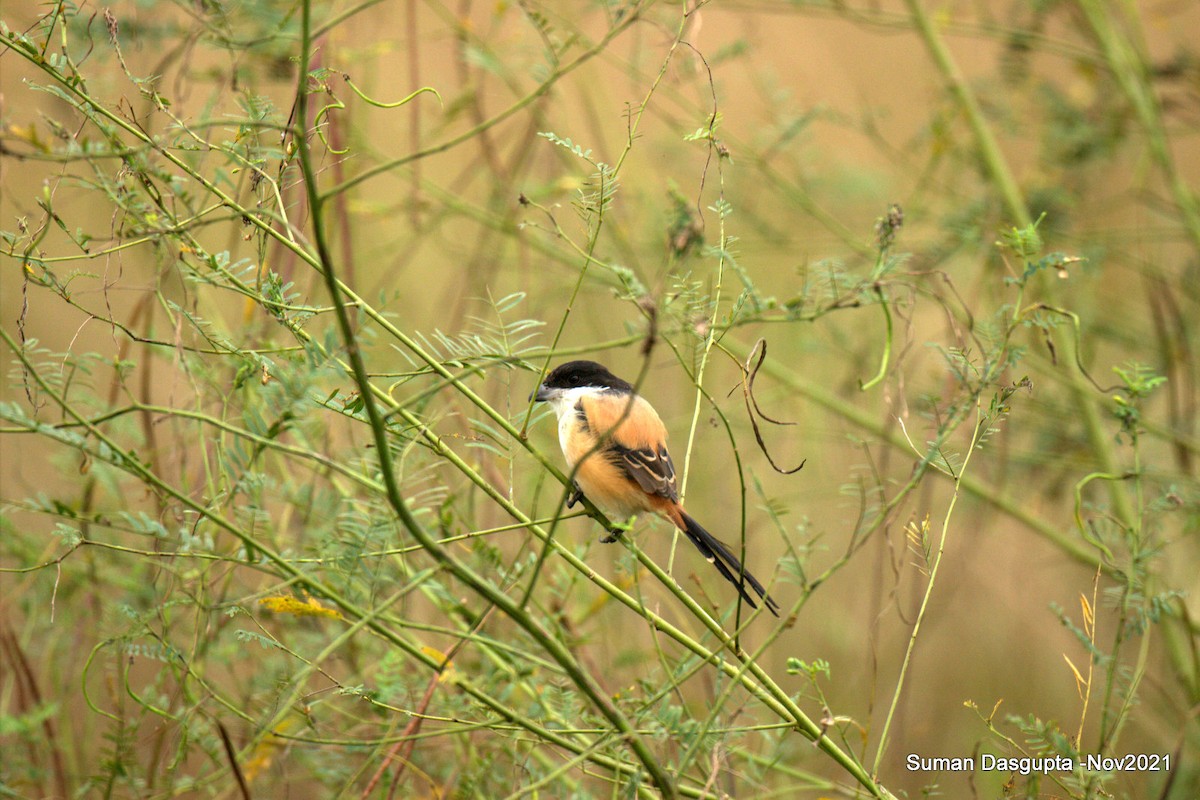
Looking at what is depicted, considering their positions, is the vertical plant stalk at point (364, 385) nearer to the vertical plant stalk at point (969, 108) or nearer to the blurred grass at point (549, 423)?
the blurred grass at point (549, 423)

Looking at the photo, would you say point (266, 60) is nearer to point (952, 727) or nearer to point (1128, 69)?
point (1128, 69)

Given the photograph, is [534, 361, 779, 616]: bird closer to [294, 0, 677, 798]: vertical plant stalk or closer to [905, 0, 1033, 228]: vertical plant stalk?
[294, 0, 677, 798]: vertical plant stalk

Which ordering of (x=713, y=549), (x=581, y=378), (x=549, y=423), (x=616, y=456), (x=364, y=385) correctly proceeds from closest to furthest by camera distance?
(x=364, y=385) → (x=713, y=549) → (x=616, y=456) → (x=581, y=378) → (x=549, y=423)

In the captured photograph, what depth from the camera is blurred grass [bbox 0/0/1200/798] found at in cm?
183

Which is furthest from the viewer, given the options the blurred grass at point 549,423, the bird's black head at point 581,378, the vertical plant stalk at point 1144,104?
the vertical plant stalk at point 1144,104

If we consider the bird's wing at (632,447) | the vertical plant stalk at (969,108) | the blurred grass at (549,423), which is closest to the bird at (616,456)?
the bird's wing at (632,447)

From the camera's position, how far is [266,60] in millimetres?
3502

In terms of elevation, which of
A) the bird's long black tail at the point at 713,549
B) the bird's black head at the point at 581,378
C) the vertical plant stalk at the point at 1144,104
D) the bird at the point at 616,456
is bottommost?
the bird's long black tail at the point at 713,549

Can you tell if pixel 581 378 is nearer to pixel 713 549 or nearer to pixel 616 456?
pixel 616 456

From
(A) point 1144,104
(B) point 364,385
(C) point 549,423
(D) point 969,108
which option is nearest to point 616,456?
(C) point 549,423

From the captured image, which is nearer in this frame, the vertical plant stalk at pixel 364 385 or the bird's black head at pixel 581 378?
the vertical plant stalk at pixel 364 385

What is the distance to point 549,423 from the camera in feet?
13.3

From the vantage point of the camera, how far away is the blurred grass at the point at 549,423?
1.83 m

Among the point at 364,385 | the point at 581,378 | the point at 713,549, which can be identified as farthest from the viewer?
the point at 581,378
